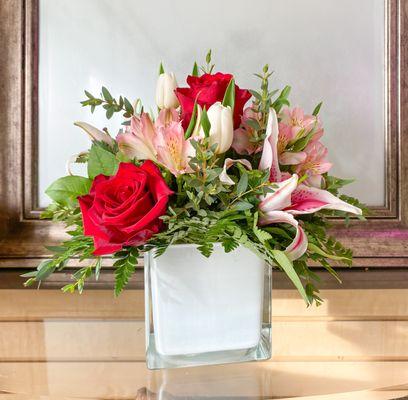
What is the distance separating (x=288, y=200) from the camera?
48cm

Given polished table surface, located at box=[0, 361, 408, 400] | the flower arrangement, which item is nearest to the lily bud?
the flower arrangement

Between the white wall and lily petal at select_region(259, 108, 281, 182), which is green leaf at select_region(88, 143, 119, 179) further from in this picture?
the white wall

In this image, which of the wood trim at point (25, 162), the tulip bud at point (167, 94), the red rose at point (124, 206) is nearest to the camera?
the red rose at point (124, 206)

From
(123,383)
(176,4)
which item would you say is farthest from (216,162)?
(176,4)

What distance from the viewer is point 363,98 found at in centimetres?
93

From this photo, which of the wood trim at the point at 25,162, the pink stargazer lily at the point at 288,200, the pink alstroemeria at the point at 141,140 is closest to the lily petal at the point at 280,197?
the pink stargazer lily at the point at 288,200

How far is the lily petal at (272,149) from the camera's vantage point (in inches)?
19.9

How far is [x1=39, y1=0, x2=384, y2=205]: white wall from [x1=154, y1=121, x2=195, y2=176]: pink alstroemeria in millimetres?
437

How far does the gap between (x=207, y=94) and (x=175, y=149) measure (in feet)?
0.24

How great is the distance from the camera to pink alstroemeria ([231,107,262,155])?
54 cm

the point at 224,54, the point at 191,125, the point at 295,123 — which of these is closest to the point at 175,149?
the point at 191,125

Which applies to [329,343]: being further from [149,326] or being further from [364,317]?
[149,326]

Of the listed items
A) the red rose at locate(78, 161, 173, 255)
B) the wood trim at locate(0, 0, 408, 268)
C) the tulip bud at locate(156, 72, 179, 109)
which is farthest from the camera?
the wood trim at locate(0, 0, 408, 268)

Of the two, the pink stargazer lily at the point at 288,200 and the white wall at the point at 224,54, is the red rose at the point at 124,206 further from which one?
the white wall at the point at 224,54
